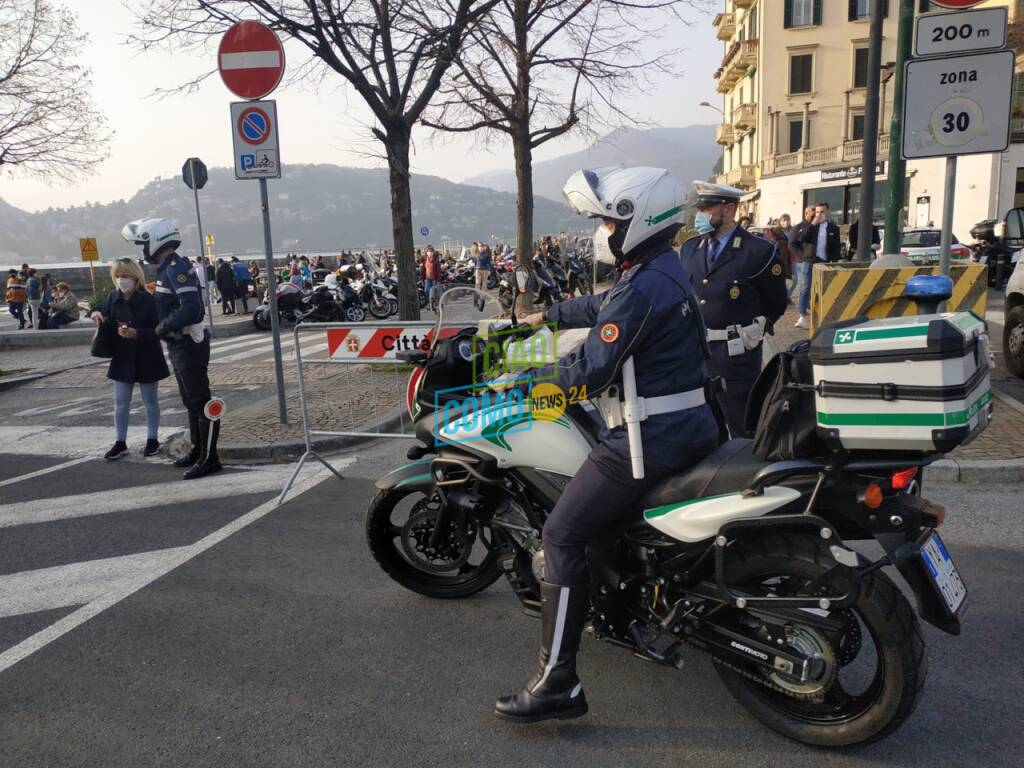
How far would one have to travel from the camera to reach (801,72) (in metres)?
47.8

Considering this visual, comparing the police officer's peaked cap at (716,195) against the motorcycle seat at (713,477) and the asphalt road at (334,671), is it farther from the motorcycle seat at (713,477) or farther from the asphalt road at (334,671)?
the motorcycle seat at (713,477)

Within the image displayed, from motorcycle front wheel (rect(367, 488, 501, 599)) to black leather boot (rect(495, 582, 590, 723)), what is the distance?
84 centimetres

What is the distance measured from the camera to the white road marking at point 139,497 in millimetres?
5496

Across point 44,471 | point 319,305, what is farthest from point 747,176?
point 44,471

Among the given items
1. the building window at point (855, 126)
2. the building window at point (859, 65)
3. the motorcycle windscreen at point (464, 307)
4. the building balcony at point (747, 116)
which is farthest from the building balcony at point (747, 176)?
the motorcycle windscreen at point (464, 307)

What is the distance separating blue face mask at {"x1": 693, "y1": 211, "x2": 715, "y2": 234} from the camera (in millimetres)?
5090

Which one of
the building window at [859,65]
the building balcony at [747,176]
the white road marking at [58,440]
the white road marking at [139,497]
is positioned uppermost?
the building window at [859,65]

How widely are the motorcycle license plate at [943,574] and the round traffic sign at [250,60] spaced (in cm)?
642

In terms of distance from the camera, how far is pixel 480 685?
10.4ft

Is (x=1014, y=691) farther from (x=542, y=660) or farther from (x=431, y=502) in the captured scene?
(x=431, y=502)

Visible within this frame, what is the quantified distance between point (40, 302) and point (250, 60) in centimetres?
1635

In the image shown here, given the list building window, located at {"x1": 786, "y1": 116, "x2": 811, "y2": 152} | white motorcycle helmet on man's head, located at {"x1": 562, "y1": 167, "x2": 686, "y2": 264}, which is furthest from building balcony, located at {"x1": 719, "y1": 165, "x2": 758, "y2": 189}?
white motorcycle helmet on man's head, located at {"x1": 562, "y1": 167, "x2": 686, "y2": 264}

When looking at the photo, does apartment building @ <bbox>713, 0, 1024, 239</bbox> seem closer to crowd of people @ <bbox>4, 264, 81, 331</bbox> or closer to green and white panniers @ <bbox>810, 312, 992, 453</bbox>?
crowd of people @ <bbox>4, 264, 81, 331</bbox>

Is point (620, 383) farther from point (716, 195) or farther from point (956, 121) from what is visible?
point (956, 121)
